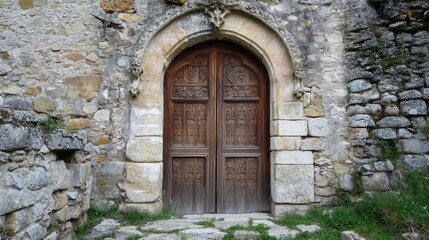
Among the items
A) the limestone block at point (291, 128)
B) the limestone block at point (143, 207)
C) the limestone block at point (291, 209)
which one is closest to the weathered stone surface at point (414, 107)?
the limestone block at point (291, 128)

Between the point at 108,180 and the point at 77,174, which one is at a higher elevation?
the point at 77,174

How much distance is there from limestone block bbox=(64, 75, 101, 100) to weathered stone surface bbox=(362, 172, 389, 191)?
3341mm

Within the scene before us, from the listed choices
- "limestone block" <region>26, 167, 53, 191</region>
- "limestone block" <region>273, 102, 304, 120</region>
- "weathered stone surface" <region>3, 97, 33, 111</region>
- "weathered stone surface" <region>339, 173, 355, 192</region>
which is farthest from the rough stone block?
"weathered stone surface" <region>339, 173, 355, 192</region>

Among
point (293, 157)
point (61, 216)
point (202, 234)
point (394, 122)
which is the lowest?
point (202, 234)

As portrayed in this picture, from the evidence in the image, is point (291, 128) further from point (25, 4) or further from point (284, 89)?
point (25, 4)

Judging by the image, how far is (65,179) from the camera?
3062 millimetres

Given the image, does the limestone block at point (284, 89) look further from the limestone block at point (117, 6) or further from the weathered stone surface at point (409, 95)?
the limestone block at point (117, 6)

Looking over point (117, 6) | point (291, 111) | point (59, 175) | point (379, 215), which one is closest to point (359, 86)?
point (291, 111)

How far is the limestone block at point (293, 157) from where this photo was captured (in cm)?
414

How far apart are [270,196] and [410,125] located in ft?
6.04

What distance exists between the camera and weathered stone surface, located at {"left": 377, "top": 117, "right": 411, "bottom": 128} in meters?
4.02

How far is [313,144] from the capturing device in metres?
4.18

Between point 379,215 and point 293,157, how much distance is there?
1098mm

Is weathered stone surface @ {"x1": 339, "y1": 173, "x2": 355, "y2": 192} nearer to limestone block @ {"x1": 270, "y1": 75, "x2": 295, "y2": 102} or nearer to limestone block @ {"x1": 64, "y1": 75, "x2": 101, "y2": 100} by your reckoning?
limestone block @ {"x1": 270, "y1": 75, "x2": 295, "y2": 102}
